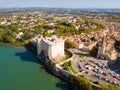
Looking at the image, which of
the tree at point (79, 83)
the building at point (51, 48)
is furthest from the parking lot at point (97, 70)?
the building at point (51, 48)

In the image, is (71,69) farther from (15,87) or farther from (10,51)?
(10,51)

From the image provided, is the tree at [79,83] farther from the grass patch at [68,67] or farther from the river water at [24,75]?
the grass patch at [68,67]

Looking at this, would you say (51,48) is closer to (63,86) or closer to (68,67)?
(68,67)

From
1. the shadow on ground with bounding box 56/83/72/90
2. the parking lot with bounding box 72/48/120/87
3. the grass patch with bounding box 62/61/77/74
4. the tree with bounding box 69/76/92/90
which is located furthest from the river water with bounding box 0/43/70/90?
the parking lot with bounding box 72/48/120/87

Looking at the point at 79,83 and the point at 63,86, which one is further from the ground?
the point at 79,83

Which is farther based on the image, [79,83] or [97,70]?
[97,70]

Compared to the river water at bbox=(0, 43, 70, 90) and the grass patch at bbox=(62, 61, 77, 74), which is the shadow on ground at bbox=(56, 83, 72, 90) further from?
the grass patch at bbox=(62, 61, 77, 74)

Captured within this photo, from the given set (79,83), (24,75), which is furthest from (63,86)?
(24,75)
